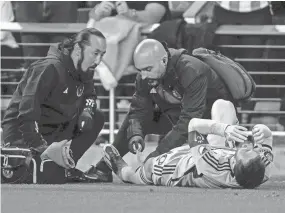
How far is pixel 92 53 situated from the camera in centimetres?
702

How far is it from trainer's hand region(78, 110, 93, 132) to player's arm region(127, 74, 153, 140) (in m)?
0.27

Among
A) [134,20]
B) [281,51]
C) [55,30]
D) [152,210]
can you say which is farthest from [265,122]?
[152,210]

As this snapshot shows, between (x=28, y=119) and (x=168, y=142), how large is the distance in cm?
92

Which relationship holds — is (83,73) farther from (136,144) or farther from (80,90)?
(136,144)

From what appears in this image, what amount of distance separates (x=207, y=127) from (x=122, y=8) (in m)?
2.64

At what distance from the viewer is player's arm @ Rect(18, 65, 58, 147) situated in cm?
683

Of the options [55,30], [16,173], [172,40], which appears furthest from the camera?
[55,30]

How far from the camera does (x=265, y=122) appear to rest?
8.95 metres

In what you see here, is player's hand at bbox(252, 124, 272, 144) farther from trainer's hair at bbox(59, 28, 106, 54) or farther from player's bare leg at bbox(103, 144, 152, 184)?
trainer's hair at bbox(59, 28, 106, 54)

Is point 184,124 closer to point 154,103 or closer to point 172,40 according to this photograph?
point 154,103

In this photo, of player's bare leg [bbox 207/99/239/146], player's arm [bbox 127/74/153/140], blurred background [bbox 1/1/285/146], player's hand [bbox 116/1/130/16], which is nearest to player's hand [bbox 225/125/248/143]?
player's bare leg [bbox 207/99/239/146]

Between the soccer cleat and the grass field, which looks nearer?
the grass field

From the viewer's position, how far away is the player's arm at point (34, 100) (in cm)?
683

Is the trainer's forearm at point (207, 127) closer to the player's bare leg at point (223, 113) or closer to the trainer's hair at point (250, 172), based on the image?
the trainer's hair at point (250, 172)
